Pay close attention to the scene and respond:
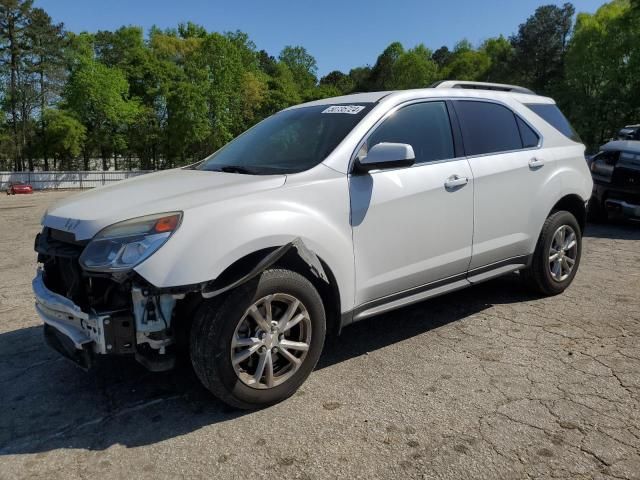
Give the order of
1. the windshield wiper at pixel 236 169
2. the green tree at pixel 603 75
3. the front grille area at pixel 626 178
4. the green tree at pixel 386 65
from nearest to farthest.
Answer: the windshield wiper at pixel 236 169, the front grille area at pixel 626 178, the green tree at pixel 603 75, the green tree at pixel 386 65

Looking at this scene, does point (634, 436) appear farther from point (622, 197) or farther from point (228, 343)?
point (622, 197)

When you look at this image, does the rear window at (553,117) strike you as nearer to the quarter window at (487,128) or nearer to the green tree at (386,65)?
the quarter window at (487,128)

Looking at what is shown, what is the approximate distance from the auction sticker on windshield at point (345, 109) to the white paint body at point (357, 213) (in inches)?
4.2

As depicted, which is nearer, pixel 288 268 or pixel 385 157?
pixel 288 268

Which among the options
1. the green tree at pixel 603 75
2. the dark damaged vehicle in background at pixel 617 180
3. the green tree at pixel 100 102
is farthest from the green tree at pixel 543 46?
the dark damaged vehicle in background at pixel 617 180

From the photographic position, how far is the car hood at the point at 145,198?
279 centimetres

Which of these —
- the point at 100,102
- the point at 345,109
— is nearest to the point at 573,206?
the point at 345,109

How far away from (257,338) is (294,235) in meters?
0.61

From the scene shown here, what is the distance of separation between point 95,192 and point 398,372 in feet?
7.57

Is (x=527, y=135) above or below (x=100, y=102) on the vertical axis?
below

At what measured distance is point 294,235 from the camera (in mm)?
2988

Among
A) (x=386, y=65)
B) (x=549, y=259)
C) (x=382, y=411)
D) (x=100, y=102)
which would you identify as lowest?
(x=382, y=411)

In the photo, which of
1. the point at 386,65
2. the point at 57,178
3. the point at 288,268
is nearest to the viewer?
the point at 288,268

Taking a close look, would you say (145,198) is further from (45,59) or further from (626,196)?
(45,59)
